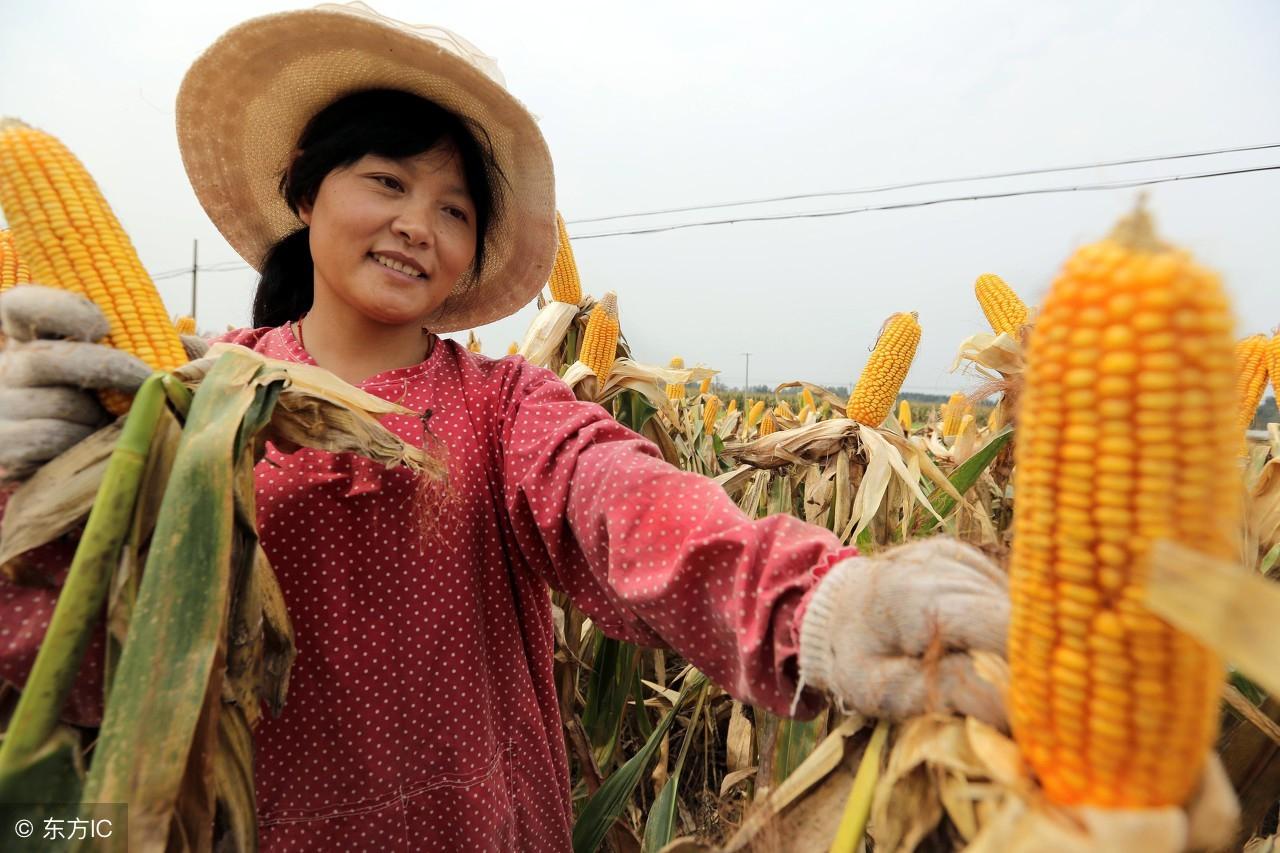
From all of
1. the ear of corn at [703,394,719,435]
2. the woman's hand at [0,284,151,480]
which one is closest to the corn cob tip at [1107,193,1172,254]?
the woman's hand at [0,284,151,480]

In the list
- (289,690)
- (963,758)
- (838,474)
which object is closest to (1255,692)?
(838,474)

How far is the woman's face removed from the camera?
141cm

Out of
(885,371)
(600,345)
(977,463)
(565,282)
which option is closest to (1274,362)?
(885,371)

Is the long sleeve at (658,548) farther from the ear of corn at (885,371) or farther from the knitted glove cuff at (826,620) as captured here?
the ear of corn at (885,371)

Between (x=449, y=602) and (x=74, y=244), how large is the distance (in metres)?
0.86

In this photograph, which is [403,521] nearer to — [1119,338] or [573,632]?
[1119,338]

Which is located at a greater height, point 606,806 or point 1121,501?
point 1121,501

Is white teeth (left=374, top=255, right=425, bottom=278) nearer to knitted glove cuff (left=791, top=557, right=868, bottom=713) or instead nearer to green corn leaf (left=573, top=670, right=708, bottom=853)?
knitted glove cuff (left=791, top=557, right=868, bottom=713)

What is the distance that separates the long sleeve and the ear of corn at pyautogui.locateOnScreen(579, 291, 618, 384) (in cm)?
150

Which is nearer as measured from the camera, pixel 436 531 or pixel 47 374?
pixel 47 374

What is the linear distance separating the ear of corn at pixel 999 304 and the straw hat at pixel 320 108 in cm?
196

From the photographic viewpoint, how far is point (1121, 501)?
1.66 feet

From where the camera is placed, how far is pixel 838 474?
114 inches

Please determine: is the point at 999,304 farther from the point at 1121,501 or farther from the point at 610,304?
the point at 1121,501
